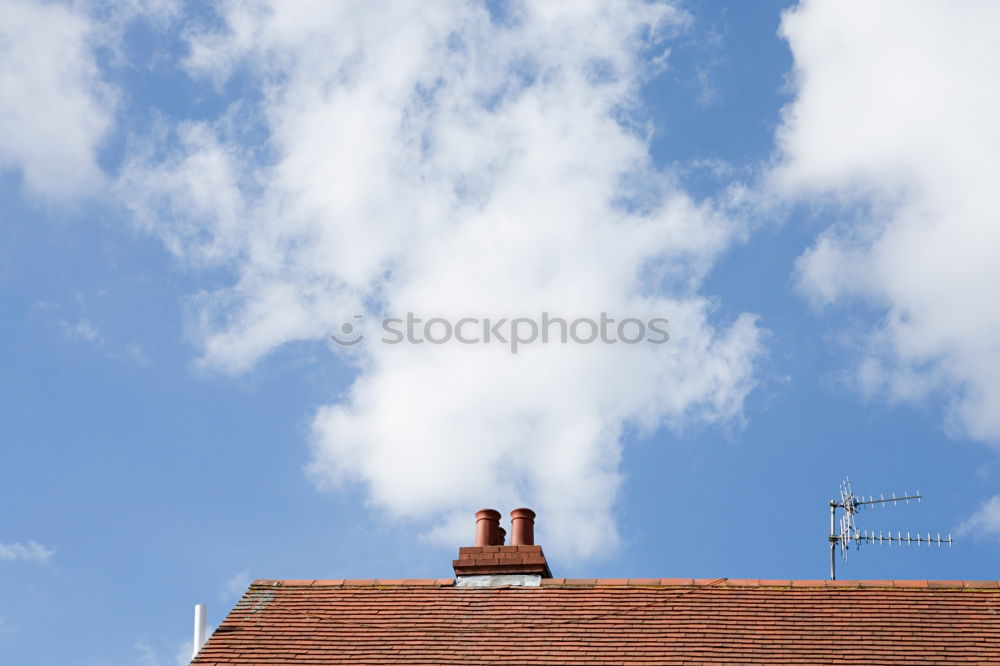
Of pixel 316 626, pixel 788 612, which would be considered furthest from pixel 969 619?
pixel 316 626

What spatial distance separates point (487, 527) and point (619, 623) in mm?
2969

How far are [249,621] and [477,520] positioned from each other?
355 cm

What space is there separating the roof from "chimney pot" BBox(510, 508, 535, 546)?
1.10 m

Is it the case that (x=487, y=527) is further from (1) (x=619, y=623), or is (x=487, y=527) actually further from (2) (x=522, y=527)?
(1) (x=619, y=623)

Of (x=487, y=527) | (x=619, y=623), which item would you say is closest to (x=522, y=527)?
(x=487, y=527)

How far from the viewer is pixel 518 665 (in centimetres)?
1650

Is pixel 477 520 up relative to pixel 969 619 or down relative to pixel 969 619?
up

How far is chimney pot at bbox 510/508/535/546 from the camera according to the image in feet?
63.3

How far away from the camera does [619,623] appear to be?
677 inches

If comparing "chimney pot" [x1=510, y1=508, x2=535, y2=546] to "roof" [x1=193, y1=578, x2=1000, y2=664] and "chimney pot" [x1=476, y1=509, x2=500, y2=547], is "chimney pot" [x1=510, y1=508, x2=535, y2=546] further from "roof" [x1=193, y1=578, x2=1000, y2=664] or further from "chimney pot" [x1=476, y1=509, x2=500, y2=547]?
"roof" [x1=193, y1=578, x2=1000, y2=664]

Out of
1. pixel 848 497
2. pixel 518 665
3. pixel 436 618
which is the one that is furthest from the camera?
pixel 848 497

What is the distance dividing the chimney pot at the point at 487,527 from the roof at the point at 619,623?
1.05 metres

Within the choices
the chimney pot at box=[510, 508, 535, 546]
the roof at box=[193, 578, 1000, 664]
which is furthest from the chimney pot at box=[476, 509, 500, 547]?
the roof at box=[193, 578, 1000, 664]

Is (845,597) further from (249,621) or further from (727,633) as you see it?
(249,621)
